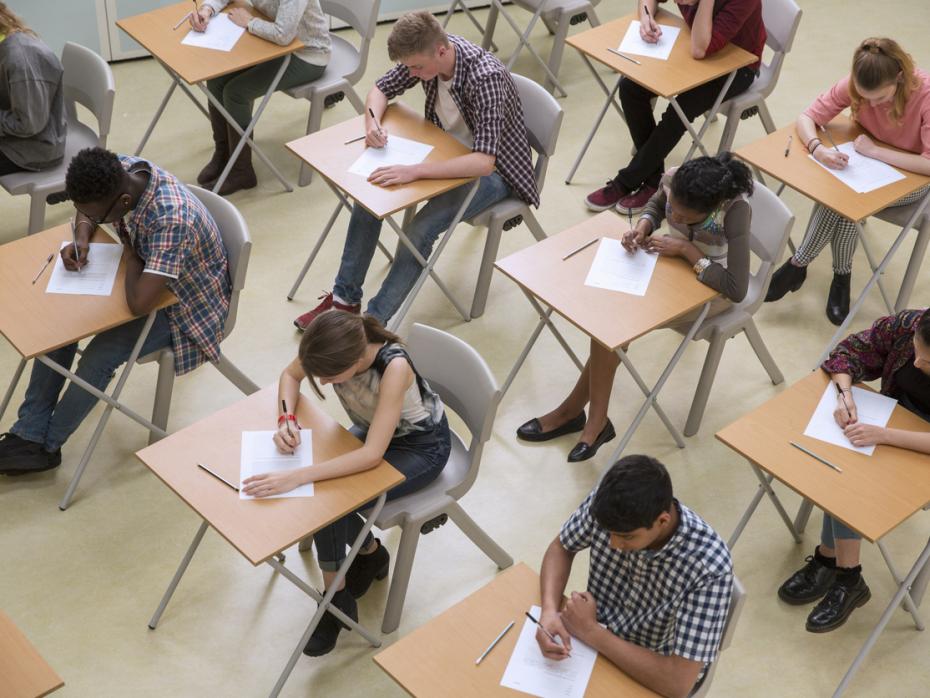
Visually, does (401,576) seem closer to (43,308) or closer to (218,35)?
(43,308)

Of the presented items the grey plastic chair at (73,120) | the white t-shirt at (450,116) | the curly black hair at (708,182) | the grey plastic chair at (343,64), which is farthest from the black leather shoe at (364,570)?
the grey plastic chair at (343,64)

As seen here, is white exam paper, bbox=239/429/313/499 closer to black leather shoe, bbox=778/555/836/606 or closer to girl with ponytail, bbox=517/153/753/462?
girl with ponytail, bbox=517/153/753/462

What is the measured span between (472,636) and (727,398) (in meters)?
2.18

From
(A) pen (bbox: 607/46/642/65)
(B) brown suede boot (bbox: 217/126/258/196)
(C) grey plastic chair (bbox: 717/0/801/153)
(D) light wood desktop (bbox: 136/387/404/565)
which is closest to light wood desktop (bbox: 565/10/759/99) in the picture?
(A) pen (bbox: 607/46/642/65)

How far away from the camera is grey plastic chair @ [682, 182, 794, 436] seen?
13.8 feet

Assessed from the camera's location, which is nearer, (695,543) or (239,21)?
(695,543)

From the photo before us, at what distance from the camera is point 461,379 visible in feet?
12.0

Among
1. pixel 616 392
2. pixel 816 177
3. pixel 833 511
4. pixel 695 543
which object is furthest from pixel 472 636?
pixel 816 177

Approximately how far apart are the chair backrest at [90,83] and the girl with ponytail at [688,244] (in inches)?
85.5

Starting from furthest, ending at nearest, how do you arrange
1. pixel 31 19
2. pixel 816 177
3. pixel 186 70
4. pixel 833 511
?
pixel 31 19 < pixel 186 70 < pixel 816 177 < pixel 833 511

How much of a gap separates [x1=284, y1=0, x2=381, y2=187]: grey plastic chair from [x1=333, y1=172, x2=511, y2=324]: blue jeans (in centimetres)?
90

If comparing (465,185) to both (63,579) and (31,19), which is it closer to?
(63,579)

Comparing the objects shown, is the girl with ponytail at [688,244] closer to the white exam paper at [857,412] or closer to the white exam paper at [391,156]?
the white exam paper at [857,412]

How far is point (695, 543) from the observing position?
109 inches
